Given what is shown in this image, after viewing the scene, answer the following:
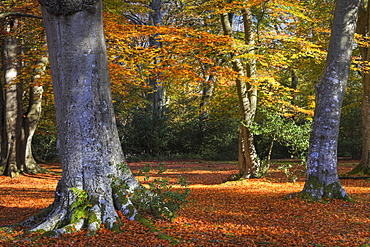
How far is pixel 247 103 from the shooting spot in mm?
11133

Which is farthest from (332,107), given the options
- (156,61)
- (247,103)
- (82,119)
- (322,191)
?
(156,61)

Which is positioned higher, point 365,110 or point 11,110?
point 11,110

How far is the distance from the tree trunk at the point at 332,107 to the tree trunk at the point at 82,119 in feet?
13.0

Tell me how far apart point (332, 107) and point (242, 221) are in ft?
10.1

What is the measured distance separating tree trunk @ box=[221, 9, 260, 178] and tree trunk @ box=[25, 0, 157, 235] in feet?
21.3

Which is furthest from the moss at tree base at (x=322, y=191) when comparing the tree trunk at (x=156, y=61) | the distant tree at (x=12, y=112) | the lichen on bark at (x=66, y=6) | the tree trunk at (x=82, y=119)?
the tree trunk at (x=156, y=61)

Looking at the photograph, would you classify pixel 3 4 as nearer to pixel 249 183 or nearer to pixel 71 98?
pixel 71 98

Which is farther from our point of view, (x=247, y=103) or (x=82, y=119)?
(x=247, y=103)

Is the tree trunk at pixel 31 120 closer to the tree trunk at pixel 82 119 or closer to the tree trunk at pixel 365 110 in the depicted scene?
the tree trunk at pixel 82 119

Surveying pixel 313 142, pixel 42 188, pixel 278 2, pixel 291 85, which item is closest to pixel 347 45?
pixel 313 142

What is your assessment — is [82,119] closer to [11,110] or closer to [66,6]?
[66,6]

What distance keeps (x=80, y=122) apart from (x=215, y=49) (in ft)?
20.3

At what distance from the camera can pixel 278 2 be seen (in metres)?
10.0

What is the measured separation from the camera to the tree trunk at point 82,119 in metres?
4.84
